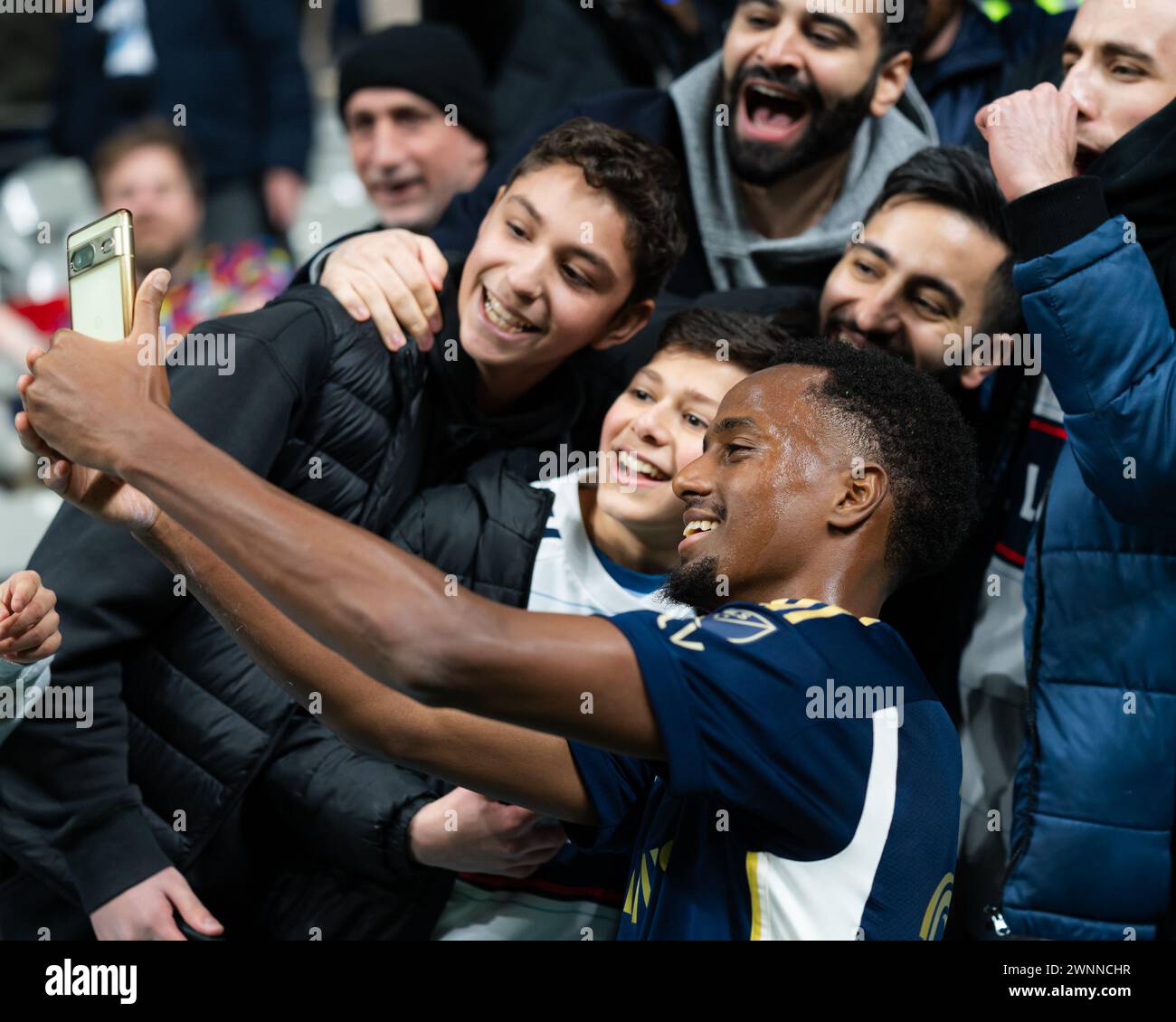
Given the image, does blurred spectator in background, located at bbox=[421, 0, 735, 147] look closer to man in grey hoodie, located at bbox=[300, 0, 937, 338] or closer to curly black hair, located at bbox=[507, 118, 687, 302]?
man in grey hoodie, located at bbox=[300, 0, 937, 338]

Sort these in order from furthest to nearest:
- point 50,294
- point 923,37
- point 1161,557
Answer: point 50,294 → point 923,37 → point 1161,557

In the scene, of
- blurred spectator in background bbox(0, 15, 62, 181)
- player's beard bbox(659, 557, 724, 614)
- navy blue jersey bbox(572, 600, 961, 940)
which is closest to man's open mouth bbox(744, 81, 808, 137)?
player's beard bbox(659, 557, 724, 614)

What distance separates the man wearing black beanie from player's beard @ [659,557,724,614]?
2.33m

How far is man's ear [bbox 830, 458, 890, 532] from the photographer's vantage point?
6.97 feet

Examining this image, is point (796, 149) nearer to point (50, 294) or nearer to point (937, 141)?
point (937, 141)

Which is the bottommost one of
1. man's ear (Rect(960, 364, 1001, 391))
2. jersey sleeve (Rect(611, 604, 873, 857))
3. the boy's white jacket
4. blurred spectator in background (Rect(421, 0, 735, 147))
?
the boy's white jacket

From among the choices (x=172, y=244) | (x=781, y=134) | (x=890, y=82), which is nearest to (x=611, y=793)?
(x=781, y=134)

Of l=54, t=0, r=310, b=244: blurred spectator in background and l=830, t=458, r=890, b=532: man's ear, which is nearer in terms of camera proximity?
l=830, t=458, r=890, b=532: man's ear

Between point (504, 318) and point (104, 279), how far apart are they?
100 cm

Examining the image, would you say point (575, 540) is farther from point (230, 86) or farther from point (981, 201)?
point (230, 86)

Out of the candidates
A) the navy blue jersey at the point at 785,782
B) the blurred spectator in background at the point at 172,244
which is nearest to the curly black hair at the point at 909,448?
the navy blue jersey at the point at 785,782
